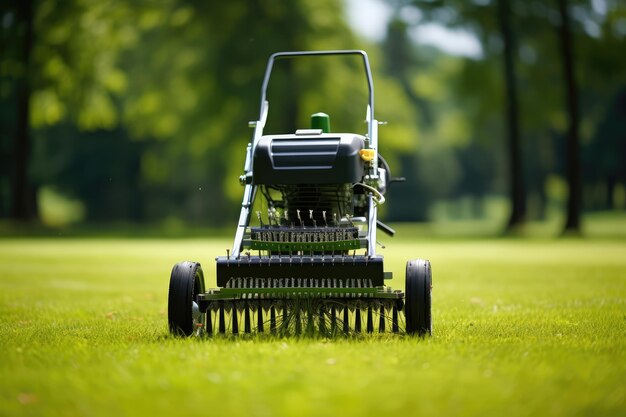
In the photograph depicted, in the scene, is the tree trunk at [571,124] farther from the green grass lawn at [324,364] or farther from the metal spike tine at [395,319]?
the metal spike tine at [395,319]

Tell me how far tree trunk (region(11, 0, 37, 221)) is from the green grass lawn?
25.2m

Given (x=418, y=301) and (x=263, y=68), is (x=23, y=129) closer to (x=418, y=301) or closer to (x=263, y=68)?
(x=263, y=68)

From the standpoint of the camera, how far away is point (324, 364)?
5977 mm

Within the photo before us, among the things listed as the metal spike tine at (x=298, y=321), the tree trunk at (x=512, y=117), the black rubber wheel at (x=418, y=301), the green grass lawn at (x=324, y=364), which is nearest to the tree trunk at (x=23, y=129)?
the tree trunk at (x=512, y=117)

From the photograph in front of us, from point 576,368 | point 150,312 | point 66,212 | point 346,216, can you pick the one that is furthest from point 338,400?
point 66,212

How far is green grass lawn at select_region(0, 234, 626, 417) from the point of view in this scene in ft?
16.0

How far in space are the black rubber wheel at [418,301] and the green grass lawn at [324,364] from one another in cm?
14

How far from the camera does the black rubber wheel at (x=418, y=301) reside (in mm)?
7305

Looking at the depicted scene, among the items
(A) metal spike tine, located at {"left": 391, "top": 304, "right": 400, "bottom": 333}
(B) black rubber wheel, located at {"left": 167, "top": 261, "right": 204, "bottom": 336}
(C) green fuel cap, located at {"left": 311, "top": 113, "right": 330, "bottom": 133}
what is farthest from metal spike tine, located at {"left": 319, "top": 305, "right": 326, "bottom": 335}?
(C) green fuel cap, located at {"left": 311, "top": 113, "right": 330, "bottom": 133}

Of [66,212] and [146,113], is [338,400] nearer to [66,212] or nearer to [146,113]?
[146,113]

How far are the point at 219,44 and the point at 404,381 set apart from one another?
107 ft

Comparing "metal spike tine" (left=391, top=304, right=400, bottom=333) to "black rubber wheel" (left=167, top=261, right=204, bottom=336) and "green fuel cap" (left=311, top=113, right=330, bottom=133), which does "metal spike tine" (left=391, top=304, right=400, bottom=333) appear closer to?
"black rubber wheel" (left=167, top=261, right=204, bottom=336)

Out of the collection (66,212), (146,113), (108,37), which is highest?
(108,37)

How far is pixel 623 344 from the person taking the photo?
7168mm
